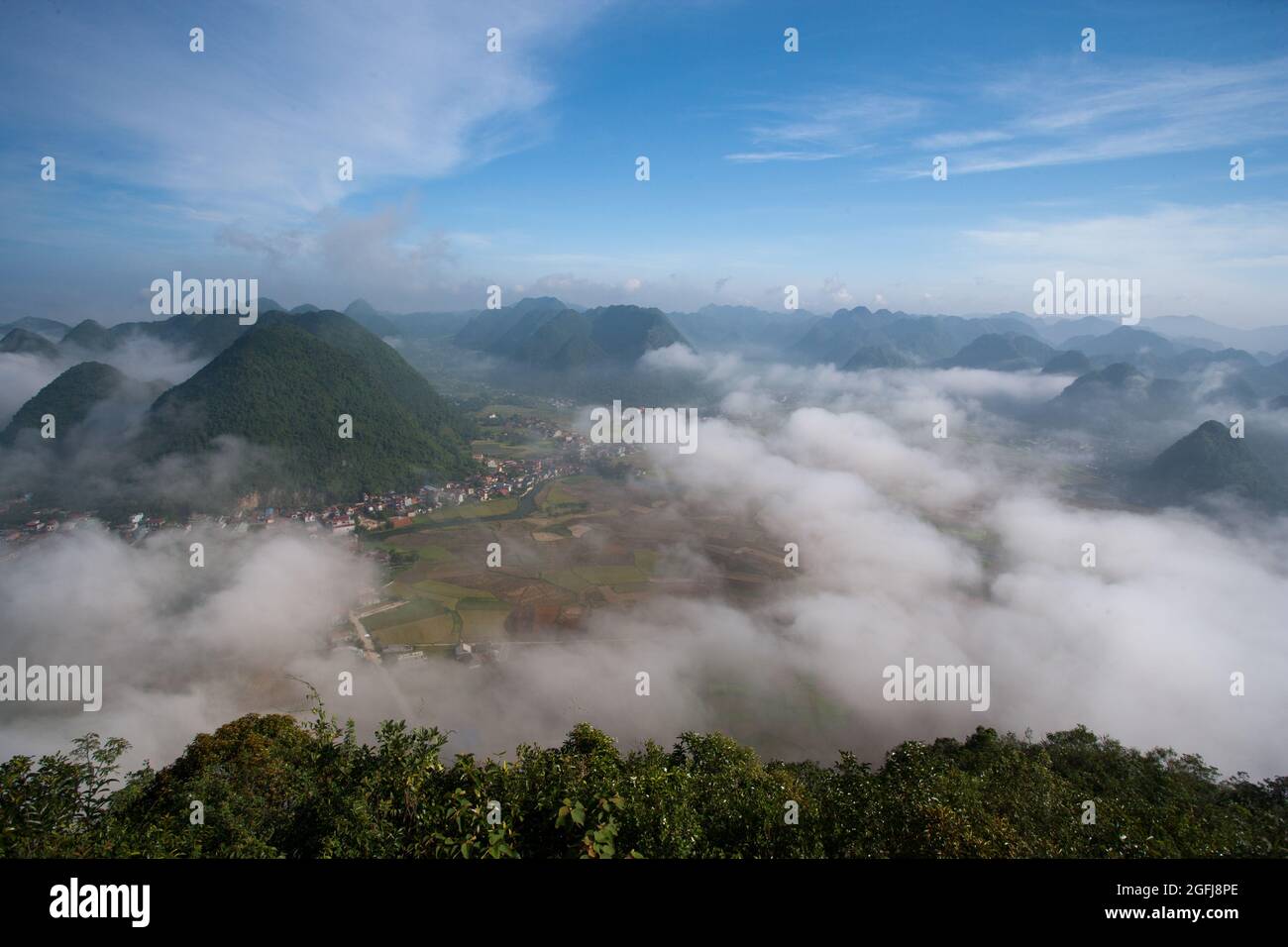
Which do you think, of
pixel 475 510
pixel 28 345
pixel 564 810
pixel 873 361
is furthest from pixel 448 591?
pixel 873 361

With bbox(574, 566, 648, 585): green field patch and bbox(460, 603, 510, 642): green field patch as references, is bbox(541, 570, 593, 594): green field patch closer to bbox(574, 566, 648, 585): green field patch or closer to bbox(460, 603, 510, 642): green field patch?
bbox(574, 566, 648, 585): green field patch

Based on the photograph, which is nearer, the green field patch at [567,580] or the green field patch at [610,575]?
the green field patch at [567,580]

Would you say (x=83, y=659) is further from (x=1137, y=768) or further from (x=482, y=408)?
(x=482, y=408)

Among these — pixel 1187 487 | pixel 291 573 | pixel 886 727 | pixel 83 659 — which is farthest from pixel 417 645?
pixel 1187 487

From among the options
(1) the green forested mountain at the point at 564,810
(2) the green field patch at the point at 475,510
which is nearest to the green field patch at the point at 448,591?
(2) the green field patch at the point at 475,510

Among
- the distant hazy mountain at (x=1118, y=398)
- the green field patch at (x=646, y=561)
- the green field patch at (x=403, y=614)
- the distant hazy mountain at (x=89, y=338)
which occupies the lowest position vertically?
the green field patch at (x=403, y=614)

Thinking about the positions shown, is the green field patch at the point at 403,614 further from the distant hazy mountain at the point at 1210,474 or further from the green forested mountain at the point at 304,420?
the distant hazy mountain at the point at 1210,474

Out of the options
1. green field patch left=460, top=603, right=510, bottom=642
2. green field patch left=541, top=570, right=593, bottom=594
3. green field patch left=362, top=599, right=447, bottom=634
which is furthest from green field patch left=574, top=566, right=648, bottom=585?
green field patch left=362, top=599, right=447, bottom=634
